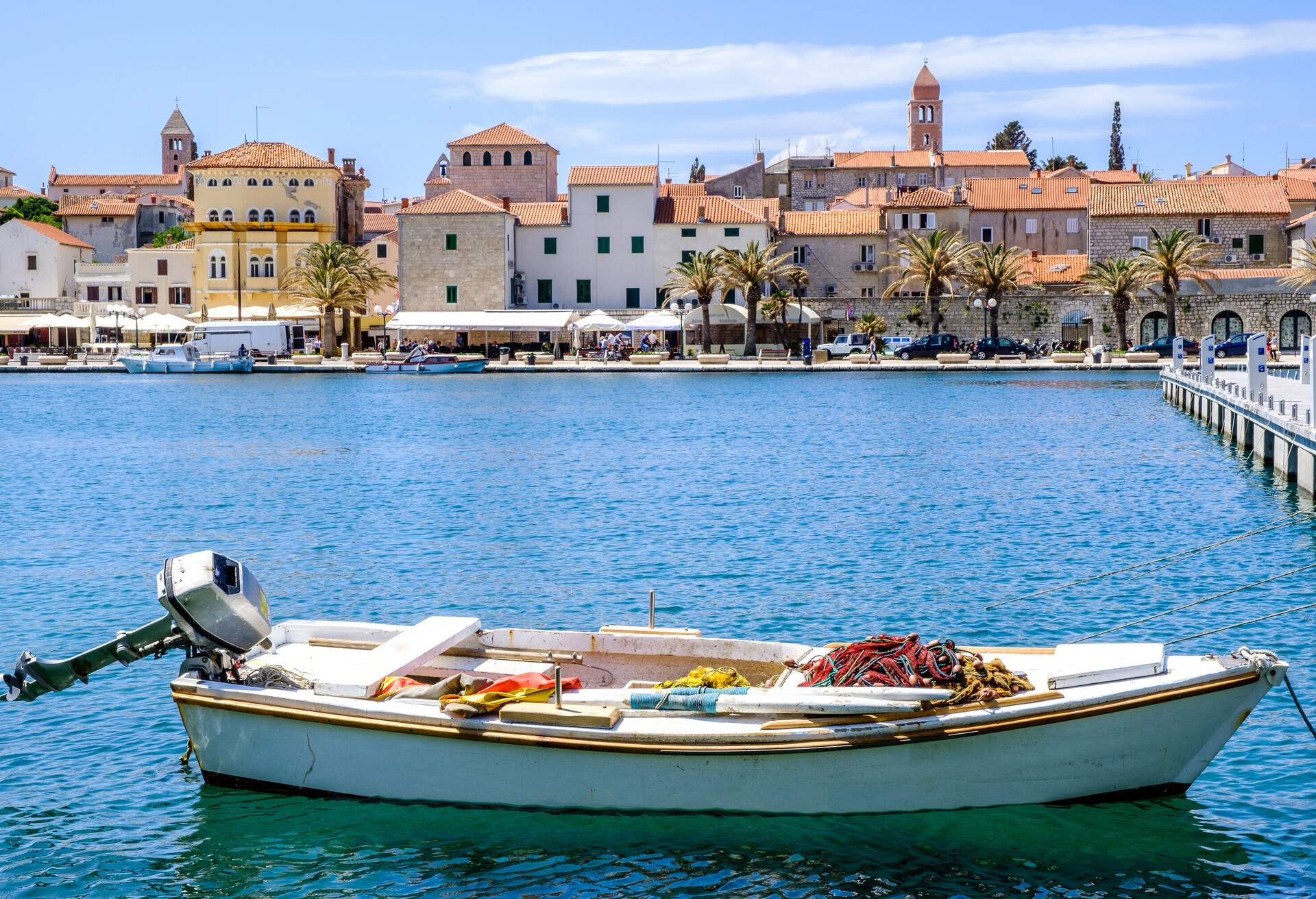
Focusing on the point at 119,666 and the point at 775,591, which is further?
the point at 775,591

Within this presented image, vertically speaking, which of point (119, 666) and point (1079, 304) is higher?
point (1079, 304)

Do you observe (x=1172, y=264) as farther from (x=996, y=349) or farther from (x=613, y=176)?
(x=613, y=176)

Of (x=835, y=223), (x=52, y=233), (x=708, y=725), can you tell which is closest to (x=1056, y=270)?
(x=835, y=223)

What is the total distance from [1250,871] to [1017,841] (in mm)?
1581

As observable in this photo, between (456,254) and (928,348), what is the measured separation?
92.2 ft

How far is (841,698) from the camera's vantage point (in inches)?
392

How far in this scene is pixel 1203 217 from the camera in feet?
285

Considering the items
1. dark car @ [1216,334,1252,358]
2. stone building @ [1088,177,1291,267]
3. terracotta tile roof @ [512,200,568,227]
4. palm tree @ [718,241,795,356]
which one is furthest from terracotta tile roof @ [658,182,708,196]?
dark car @ [1216,334,1252,358]

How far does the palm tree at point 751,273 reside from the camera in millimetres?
79062

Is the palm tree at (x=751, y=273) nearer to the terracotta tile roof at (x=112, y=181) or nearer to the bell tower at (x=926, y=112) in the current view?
the bell tower at (x=926, y=112)

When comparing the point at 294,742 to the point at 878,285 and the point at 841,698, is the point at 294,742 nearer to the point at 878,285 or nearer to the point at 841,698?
the point at 841,698

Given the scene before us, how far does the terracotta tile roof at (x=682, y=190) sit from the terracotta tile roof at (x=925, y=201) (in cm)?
1229

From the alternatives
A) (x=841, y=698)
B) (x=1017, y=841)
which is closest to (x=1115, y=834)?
(x=1017, y=841)

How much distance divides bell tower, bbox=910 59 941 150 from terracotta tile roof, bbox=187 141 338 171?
69.0 m
